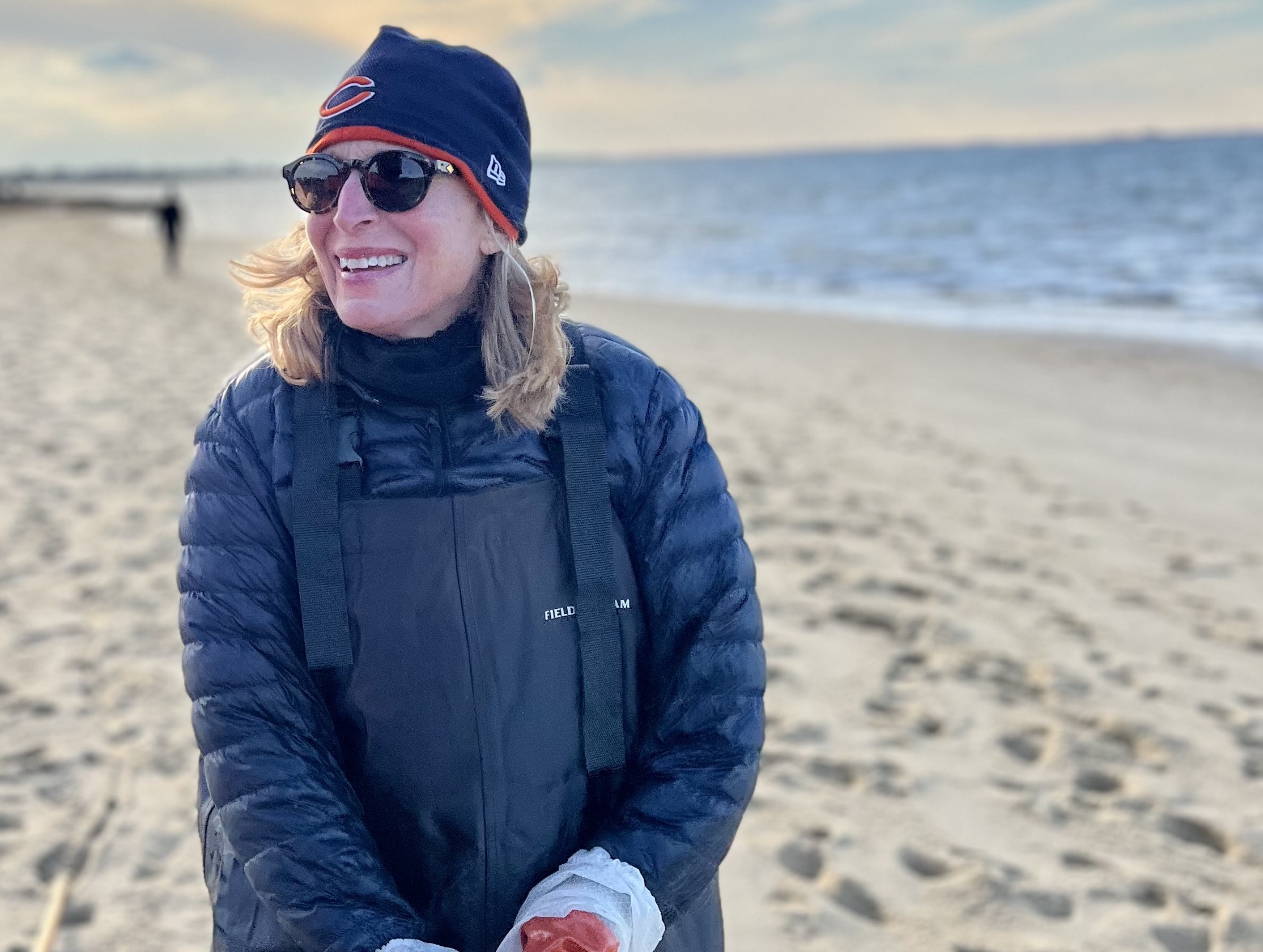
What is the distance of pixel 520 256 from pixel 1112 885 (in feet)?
7.97

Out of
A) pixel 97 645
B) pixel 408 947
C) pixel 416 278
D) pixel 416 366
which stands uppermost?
pixel 416 278

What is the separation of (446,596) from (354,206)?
2.13 ft

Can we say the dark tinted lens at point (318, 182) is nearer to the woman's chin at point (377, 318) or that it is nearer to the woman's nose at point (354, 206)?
the woman's nose at point (354, 206)

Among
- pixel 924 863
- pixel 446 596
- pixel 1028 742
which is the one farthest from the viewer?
pixel 1028 742

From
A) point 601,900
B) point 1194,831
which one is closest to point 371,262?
point 601,900

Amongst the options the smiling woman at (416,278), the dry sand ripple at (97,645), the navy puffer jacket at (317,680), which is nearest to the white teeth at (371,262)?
the smiling woman at (416,278)

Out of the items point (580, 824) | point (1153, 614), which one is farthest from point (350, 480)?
point (1153, 614)

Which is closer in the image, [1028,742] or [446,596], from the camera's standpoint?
[446,596]

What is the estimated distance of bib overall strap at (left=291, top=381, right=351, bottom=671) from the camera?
64.8 inches

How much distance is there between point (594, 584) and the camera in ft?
5.55

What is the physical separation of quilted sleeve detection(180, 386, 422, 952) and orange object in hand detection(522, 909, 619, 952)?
8.7 inches

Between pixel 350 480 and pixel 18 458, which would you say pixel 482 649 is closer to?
pixel 350 480

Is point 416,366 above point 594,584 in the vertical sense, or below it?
above

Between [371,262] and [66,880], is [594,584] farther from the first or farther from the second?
[66,880]
